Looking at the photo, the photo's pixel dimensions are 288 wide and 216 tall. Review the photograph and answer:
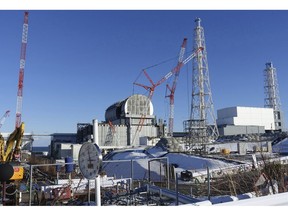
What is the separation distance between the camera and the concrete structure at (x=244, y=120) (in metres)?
61.6

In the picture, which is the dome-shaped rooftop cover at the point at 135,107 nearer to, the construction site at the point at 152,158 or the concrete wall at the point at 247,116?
the construction site at the point at 152,158

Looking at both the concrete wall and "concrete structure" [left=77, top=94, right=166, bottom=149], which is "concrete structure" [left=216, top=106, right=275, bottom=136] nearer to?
the concrete wall

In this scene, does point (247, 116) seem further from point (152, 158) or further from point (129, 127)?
point (152, 158)

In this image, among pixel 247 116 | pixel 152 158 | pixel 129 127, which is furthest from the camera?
pixel 247 116

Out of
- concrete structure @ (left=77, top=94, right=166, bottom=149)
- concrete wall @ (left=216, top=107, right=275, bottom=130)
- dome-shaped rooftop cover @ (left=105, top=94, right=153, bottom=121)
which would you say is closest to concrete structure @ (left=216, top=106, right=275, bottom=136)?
concrete wall @ (left=216, top=107, right=275, bottom=130)

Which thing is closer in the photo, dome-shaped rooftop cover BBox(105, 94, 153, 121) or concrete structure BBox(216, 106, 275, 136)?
dome-shaped rooftop cover BBox(105, 94, 153, 121)

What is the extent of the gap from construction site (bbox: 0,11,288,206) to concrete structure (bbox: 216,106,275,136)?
0.21 meters

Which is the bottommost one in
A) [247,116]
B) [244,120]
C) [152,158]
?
[152,158]

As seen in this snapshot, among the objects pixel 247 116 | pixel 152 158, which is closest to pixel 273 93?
pixel 247 116

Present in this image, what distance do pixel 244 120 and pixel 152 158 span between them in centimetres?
5575

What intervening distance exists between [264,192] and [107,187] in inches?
268

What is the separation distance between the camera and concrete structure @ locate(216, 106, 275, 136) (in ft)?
202

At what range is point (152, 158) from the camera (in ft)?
40.5
